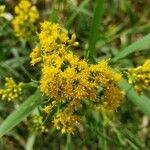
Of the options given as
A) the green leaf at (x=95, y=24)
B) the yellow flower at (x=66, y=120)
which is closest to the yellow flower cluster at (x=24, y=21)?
the green leaf at (x=95, y=24)

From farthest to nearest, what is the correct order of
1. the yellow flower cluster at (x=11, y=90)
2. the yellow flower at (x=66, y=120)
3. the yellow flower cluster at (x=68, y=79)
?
1. the yellow flower cluster at (x=11, y=90)
2. the yellow flower at (x=66, y=120)
3. the yellow flower cluster at (x=68, y=79)

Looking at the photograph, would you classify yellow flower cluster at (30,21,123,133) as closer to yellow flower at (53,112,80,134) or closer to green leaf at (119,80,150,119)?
yellow flower at (53,112,80,134)

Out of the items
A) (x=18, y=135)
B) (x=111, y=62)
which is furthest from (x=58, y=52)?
(x=18, y=135)

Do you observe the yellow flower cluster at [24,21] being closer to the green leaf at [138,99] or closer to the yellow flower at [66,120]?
the green leaf at [138,99]

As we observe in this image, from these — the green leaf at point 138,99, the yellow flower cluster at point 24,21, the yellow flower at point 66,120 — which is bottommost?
the yellow flower at point 66,120

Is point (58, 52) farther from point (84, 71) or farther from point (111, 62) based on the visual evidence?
point (111, 62)

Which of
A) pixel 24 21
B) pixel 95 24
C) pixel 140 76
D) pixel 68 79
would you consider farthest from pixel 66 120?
pixel 24 21

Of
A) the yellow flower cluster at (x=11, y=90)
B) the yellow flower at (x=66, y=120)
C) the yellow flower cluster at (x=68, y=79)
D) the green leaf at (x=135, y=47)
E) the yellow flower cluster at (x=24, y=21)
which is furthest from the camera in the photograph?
the yellow flower cluster at (x=24, y=21)
